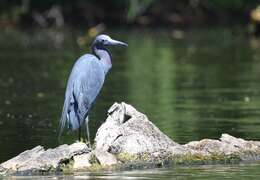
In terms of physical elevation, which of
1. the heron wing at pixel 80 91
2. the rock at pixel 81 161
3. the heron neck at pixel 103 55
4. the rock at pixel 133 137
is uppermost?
the heron neck at pixel 103 55

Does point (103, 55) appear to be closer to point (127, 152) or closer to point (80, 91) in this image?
point (80, 91)

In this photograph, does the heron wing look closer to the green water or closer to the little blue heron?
the little blue heron

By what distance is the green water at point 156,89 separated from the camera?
14.8 meters

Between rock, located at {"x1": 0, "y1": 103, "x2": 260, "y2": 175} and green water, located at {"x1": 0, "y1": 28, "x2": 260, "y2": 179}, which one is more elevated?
green water, located at {"x1": 0, "y1": 28, "x2": 260, "y2": 179}

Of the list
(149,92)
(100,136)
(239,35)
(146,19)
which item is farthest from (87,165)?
(146,19)

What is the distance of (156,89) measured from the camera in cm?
2170

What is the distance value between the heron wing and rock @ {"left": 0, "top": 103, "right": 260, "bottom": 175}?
405mm

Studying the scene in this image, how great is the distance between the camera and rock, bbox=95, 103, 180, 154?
11820 millimetres

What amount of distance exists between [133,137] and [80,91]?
1258mm

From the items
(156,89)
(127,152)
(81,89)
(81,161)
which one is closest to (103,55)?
(81,89)

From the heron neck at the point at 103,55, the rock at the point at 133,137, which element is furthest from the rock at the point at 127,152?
the heron neck at the point at 103,55

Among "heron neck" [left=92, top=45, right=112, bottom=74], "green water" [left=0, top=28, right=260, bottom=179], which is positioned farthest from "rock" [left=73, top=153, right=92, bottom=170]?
"heron neck" [left=92, top=45, right=112, bottom=74]

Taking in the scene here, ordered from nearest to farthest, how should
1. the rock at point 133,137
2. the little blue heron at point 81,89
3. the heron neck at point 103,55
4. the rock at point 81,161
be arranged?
the rock at point 81,161, the rock at point 133,137, the little blue heron at point 81,89, the heron neck at point 103,55

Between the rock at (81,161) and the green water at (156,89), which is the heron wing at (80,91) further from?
the rock at (81,161)
